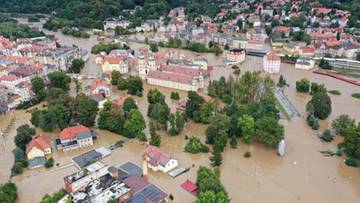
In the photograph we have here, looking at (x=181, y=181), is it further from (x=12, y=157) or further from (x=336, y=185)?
(x=12, y=157)

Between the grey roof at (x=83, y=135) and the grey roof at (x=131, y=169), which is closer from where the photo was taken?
the grey roof at (x=131, y=169)

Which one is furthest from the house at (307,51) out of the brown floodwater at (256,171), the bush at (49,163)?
the bush at (49,163)

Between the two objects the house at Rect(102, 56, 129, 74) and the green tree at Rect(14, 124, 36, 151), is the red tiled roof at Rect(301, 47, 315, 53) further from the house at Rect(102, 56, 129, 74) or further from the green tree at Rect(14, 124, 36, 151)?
the green tree at Rect(14, 124, 36, 151)

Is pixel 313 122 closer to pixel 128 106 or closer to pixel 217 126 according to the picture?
pixel 217 126

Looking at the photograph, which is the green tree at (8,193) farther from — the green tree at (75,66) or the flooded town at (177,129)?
the green tree at (75,66)

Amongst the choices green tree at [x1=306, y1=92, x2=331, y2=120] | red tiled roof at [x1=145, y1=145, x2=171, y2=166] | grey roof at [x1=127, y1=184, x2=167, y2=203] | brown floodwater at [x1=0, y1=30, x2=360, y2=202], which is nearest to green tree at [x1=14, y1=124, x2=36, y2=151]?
brown floodwater at [x1=0, y1=30, x2=360, y2=202]

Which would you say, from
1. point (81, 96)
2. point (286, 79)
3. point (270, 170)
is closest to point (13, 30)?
point (81, 96)
